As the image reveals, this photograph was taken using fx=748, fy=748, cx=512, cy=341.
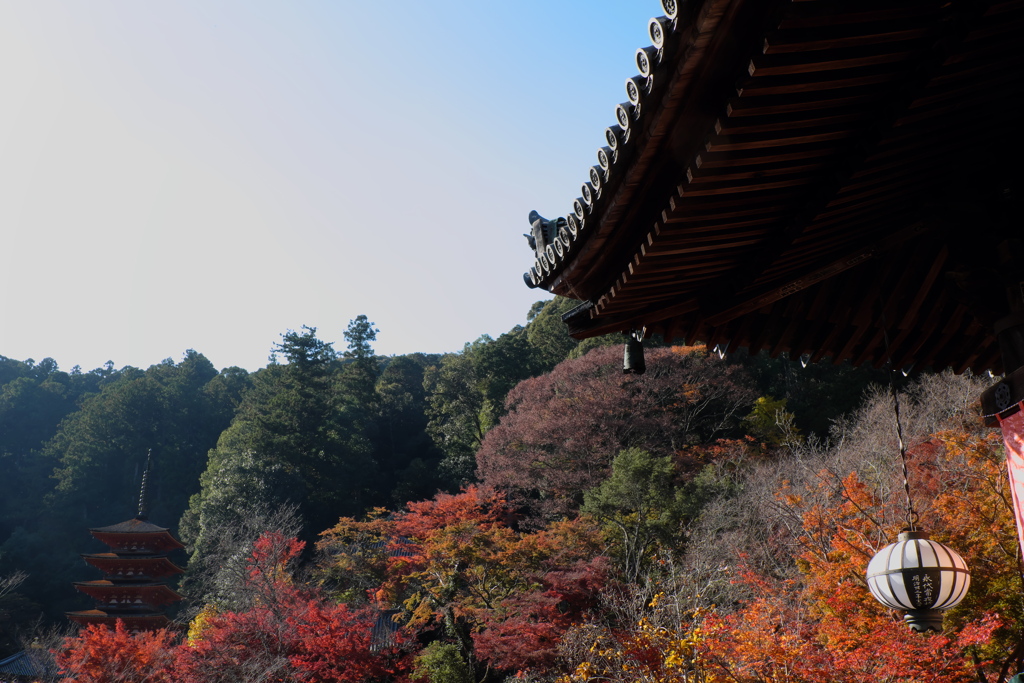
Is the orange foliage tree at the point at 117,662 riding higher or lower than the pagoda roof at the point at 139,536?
lower

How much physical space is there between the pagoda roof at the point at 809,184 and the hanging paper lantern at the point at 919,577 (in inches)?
29.3

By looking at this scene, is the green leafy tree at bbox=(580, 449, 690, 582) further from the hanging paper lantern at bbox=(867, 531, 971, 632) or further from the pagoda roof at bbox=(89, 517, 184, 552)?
the pagoda roof at bbox=(89, 517, 184, 552)

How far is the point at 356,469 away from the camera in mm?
25297

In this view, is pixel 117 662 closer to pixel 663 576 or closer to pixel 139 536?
pixel 663 576

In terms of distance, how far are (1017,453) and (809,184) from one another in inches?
40.7

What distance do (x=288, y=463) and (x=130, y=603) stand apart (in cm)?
636

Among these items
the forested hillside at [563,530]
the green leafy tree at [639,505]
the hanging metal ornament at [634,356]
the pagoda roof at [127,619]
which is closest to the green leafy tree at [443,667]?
the forested hillside at [563,530]

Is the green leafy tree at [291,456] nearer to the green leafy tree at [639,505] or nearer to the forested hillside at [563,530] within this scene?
the forested hillside at [563,530]

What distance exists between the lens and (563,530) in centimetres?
1388

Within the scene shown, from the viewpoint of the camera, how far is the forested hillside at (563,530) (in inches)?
325

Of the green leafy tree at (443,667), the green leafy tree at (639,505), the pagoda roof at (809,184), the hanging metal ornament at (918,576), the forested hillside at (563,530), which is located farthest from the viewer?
the green leafy tree at (639,505)

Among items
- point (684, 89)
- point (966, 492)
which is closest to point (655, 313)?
point (684, 89)

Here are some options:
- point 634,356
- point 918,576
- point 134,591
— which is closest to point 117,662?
point 134,591

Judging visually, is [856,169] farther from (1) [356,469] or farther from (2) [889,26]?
(1) [356,469]
